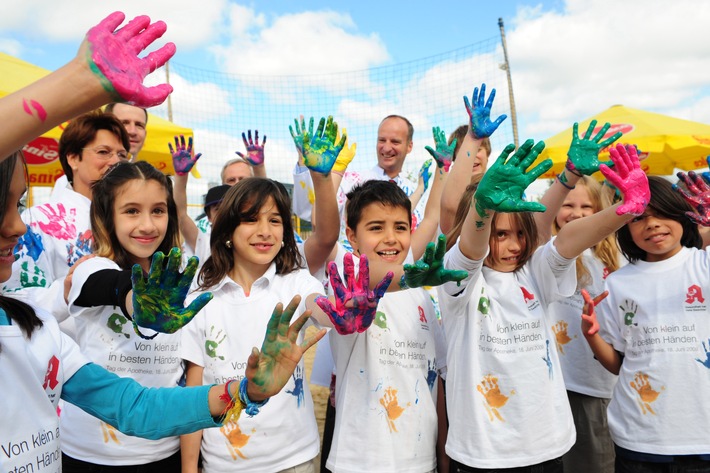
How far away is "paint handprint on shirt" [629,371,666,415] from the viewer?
2266mm

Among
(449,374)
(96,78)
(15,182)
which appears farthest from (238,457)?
(96,78)

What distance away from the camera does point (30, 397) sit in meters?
1.20

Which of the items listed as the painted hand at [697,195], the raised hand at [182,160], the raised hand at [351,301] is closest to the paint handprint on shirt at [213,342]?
the raised hand at [351,301]

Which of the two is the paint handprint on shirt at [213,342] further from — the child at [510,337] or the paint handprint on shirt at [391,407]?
the child at [510,337]

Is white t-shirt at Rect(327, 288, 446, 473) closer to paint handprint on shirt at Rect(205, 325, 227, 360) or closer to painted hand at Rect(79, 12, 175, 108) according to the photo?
paint handprint on shirt at Rect(205, 325, 227, 360)

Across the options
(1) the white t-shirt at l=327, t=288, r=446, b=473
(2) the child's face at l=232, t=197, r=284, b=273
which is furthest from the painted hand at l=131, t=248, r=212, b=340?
(1) the white t-shirt at l=327, t=288, r=446, b=473

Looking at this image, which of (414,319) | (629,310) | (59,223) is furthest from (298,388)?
(629,310)

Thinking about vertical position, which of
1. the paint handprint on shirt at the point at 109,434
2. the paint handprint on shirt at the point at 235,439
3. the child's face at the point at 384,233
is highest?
the child's face at the point at 384,233

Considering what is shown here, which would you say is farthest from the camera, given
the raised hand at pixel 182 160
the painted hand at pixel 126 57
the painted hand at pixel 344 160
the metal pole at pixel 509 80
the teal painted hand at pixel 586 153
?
the metal pole at pixel 509 80

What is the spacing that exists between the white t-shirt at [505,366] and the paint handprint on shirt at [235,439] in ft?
2.67

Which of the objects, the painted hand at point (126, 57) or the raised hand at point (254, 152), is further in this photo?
the raised hand at point (254, 152)

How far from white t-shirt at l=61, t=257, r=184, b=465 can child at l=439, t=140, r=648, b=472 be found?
1.15m

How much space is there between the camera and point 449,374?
222 centimetres

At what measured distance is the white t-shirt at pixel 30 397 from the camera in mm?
1135
